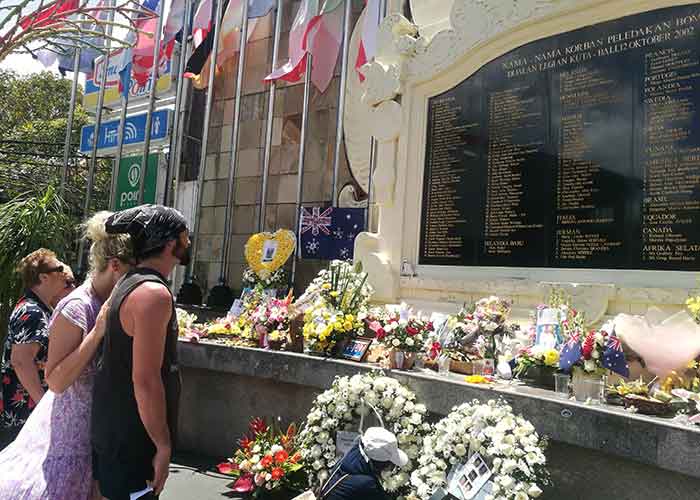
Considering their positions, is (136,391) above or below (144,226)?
below

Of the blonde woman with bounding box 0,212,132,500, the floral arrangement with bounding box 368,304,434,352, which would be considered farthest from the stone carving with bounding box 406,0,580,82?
the blonde woman with bounding box 0,212,132,500

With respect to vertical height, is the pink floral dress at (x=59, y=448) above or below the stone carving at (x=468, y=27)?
below

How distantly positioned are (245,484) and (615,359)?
283 centimetres

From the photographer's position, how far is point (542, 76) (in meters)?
Answer: 5.32

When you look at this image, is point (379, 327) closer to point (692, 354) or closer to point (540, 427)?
point (540, 427)

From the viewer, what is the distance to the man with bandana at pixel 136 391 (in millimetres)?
2301

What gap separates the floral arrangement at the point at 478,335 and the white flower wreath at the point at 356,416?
0.75m

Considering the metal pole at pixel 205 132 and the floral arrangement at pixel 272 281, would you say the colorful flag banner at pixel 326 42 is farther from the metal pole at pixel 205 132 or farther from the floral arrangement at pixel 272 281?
the floral arrangement at pixel 272 281

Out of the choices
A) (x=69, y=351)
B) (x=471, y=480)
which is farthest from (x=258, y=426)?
(x=69, y=351)

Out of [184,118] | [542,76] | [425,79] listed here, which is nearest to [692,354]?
[542,76]

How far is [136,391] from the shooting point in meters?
2.30

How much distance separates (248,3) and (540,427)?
32.2 ft

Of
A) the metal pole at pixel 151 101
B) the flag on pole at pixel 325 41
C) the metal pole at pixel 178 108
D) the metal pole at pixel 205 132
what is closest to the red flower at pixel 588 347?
the flag on pole at pixel 325 41

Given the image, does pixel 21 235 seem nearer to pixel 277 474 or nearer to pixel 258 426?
pixel 258 426
